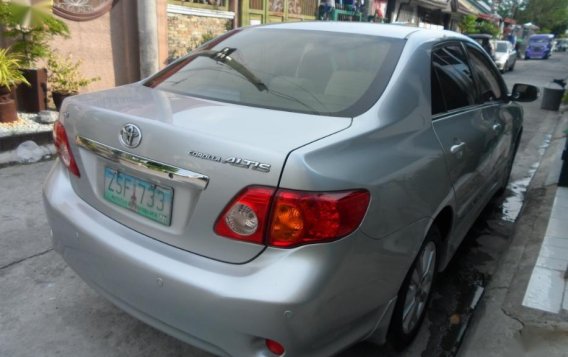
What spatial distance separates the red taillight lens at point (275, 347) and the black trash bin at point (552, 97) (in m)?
11.8

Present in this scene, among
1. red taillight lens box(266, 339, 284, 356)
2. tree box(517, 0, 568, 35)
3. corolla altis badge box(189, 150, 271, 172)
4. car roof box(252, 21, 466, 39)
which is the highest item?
tree box(517, 0, 568, 35)

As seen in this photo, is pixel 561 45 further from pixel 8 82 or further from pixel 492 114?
pixel 8 82

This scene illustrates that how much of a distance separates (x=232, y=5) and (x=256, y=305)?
33.9 feet

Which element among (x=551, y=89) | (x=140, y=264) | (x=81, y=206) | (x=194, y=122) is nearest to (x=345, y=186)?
(x=194, y=122)

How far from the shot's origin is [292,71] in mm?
2545

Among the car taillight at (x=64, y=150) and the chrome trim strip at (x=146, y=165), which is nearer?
the chrome trim strip at (x=146, y=165)

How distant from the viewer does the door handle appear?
2562mm

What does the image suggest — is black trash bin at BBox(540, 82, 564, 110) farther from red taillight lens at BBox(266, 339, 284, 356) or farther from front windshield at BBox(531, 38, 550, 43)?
front windshield at BBox(531, 38, 550, 43)

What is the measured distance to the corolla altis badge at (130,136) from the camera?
6.38ft

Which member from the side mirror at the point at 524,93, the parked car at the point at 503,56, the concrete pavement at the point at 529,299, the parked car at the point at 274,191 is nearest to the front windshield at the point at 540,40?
the parked car at the point at 503,56

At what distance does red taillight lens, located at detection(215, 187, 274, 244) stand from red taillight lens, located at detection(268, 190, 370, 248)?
37 millimetres

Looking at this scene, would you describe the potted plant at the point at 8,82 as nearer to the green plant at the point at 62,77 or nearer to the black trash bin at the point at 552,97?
the green plant at the point at 62,77

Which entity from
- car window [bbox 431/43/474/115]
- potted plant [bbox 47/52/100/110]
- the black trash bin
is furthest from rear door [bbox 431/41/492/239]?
the black trash bin

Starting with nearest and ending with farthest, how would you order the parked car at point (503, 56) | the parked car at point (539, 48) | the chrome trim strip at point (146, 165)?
the chrome trim strip at point (146, 165) < the parked car at point (503, 56) < the parked car at point (539, 48)
